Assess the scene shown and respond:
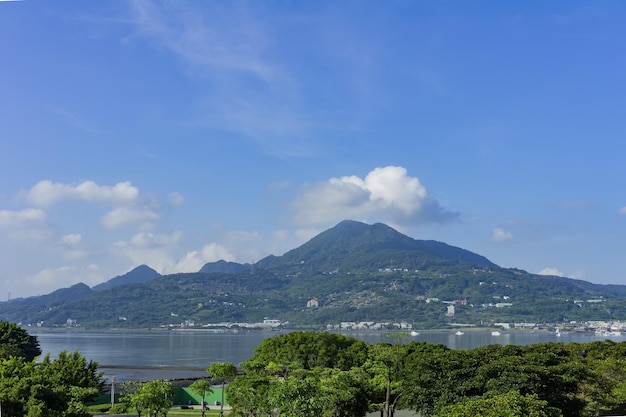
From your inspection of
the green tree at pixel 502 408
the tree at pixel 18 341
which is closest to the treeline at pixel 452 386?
the green tree at pixel 502 408

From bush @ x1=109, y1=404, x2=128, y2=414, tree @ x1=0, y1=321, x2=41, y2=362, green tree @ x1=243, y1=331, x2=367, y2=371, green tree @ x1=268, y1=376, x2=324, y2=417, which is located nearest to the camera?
green tree @ x1=268, y1=376, x2=324, y2=417

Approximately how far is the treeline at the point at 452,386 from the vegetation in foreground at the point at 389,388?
0.15 feet

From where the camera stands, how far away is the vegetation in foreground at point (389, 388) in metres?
18.5

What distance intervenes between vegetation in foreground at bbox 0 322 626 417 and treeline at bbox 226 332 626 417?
0.05 m

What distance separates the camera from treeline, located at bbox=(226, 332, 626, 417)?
1977 centimetres

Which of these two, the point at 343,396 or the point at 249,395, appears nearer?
the point at 343,396

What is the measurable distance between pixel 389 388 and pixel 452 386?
3265 millimetres

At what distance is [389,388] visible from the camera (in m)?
29.1

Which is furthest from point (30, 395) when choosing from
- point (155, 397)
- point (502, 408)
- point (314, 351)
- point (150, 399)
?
point (314, 351)

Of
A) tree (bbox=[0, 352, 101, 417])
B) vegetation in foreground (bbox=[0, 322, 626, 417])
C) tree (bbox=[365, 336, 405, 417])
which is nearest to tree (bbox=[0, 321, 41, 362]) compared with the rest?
vegetation in foreground (bbox=[0, 322, 626, 417])

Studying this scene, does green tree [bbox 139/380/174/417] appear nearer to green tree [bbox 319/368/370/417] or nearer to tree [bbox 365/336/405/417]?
green tree [bbox 319/368/370/417]

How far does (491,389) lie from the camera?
25609 mm

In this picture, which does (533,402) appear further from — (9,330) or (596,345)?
(9,330)

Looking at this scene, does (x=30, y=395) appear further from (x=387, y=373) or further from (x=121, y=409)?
(x=387, y=373)
